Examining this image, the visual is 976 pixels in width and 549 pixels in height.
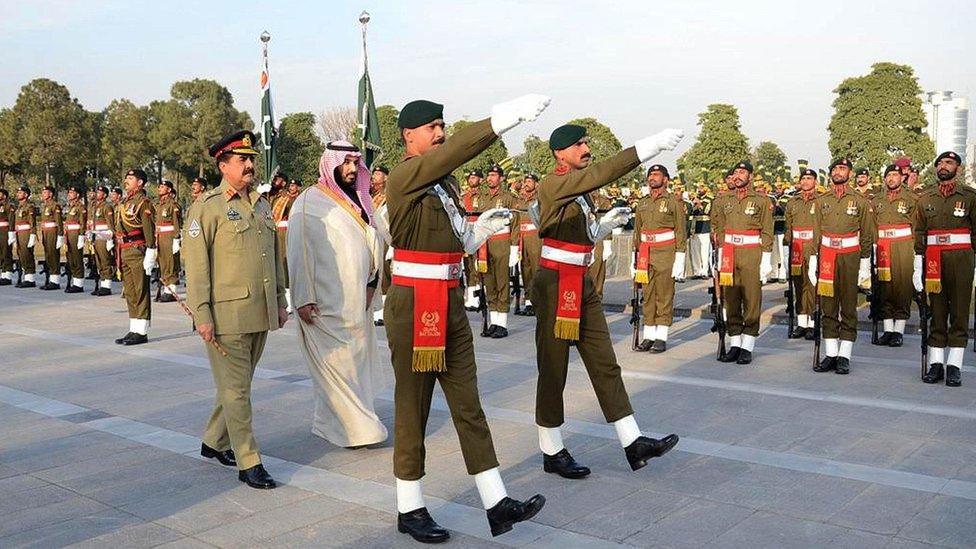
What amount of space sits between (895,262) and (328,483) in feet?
26.0

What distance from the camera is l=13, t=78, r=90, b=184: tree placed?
51.4 meters

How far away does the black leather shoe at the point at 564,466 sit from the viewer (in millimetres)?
5527

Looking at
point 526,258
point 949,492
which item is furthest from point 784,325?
point 949,492

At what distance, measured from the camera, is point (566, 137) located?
18.7 ft

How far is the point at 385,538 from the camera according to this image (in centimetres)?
459

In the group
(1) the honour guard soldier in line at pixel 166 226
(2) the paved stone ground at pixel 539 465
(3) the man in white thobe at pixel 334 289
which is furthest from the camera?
(1) the honour guard soldier in line at pixel 166 226

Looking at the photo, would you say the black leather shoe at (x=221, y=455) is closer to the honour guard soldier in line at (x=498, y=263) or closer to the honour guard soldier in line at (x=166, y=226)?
the honour guard soldier in line at (x=498, y=263)

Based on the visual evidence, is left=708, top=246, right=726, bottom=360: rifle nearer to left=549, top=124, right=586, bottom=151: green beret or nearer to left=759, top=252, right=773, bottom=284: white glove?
left=759, top=252, right=773, bottom=284: white glove

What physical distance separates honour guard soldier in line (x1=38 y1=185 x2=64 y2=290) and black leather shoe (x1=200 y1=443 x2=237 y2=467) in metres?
15.4

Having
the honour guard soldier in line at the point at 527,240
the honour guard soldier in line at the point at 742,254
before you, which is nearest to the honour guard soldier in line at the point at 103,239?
the honour guard soldier in line at the point at 527,240

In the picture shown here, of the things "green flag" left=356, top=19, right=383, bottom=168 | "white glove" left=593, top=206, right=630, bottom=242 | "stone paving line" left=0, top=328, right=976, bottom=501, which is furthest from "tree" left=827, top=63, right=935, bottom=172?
"white glove" left=593, top=206, right=630, bottom=242

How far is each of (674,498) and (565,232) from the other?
68.4 inches

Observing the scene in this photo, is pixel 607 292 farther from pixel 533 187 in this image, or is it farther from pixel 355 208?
pixel 355 208

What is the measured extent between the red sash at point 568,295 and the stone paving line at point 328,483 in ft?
4.05
